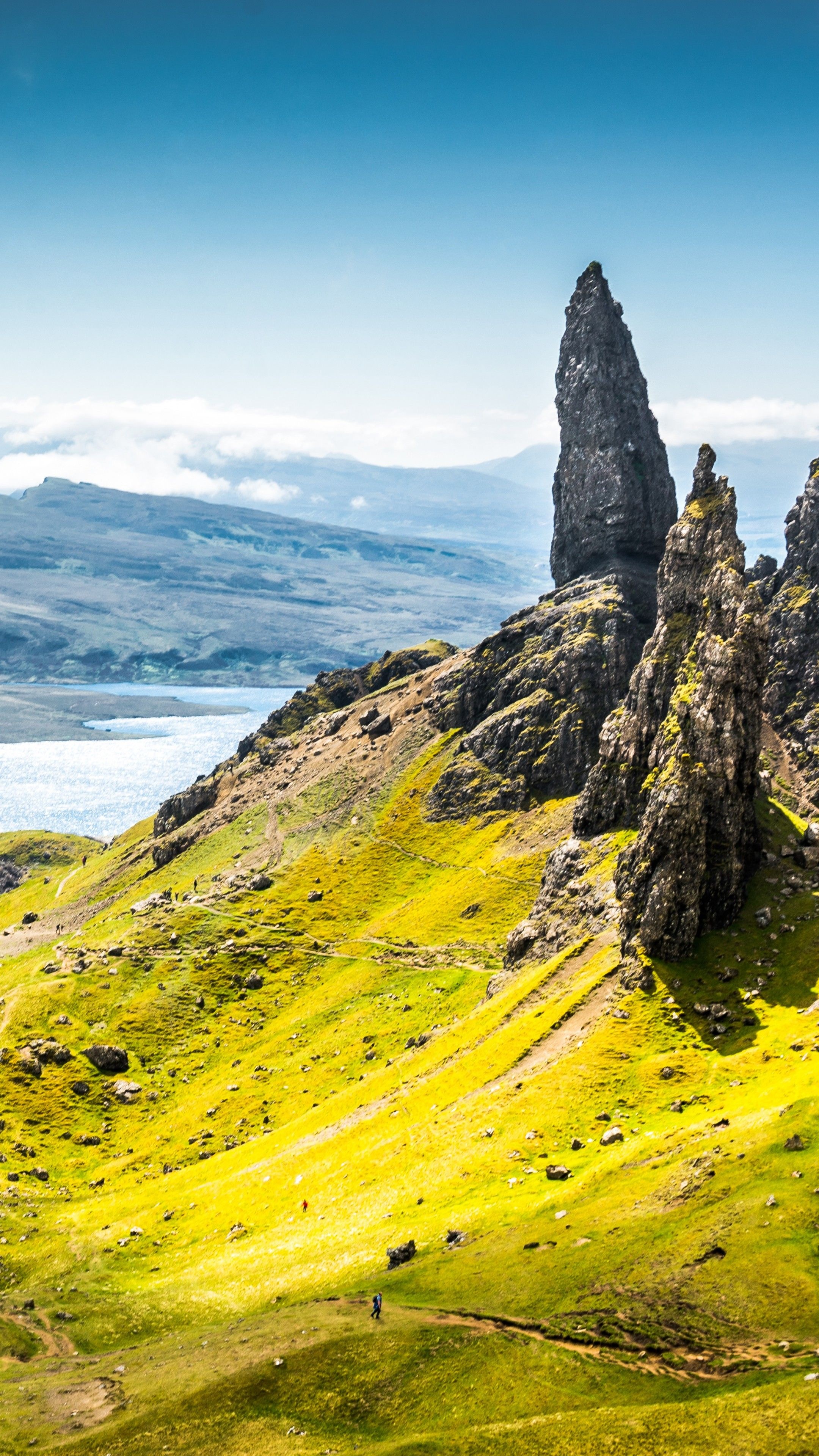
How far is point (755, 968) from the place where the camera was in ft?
388

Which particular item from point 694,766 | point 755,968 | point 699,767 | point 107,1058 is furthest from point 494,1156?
point 107,1058

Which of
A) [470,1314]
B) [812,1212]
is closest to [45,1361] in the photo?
[470,1314]

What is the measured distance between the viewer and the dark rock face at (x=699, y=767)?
12488 cm

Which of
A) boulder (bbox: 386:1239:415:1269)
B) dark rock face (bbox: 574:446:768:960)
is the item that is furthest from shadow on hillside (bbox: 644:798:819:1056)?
boulder (bbox: 386:1239:415:1269)

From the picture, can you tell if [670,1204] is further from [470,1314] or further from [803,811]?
[803,811]

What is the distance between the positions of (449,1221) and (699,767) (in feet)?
206

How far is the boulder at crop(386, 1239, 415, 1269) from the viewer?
9112 cm

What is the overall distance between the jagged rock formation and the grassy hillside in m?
5.11

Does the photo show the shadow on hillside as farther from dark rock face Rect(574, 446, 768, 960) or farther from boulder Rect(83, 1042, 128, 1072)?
boulder Rect(83, 1042, 128, 1072)

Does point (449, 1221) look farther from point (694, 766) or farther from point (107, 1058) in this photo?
point (107, 1058)

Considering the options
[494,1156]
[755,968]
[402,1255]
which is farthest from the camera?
[755,968]

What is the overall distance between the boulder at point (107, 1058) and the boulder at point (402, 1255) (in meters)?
93.7

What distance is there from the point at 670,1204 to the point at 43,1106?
4410 inches

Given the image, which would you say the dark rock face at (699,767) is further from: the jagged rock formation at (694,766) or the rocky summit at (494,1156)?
the rocky summit at (494,1156)
